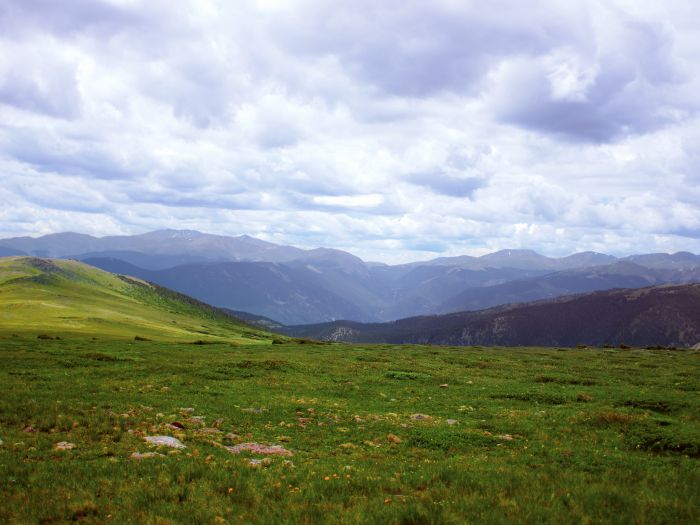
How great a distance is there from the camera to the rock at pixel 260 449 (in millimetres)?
16992

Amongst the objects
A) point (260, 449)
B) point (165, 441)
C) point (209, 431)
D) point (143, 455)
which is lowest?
point (209, 431)

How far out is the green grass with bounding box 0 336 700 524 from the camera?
11.2m

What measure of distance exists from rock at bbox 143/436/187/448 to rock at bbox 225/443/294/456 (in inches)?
78.9

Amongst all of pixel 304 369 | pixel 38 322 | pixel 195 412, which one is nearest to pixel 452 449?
pixel 195 412

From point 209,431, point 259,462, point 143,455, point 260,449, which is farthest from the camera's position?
point 209,431

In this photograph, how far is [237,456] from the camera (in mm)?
16281

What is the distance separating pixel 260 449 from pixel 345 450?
3.38 meters

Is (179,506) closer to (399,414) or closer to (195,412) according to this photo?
(195,412)

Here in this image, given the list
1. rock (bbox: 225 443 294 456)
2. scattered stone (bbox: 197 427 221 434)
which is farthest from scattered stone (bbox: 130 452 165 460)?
scattered stone (bbox: 197 427 221 434)

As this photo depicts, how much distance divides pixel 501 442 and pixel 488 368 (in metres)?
31.0

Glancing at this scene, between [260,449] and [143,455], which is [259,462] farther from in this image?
[143,455]

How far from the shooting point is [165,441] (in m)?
17.6

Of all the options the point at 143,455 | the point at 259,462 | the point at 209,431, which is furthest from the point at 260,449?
the point at 143,455

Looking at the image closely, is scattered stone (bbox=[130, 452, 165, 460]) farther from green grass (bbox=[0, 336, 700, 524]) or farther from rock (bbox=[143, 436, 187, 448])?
rock (bbox=[143, 436, 187, 448])
